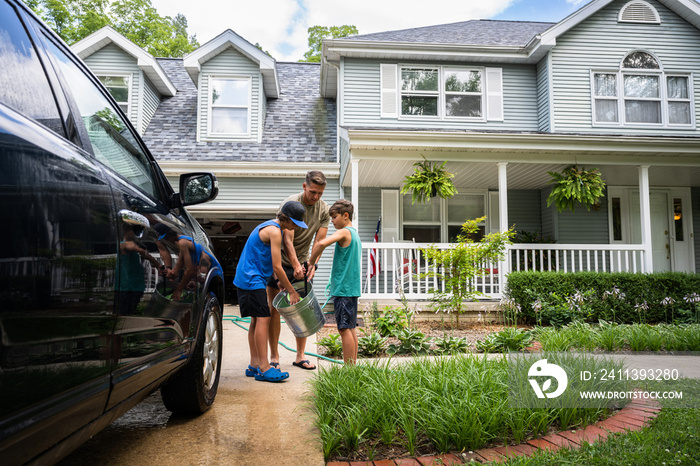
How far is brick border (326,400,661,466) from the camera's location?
203cm

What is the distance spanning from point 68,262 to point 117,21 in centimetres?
2674

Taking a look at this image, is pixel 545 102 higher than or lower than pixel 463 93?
lower

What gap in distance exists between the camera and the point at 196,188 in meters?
2.69

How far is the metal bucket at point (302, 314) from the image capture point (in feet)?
11.1

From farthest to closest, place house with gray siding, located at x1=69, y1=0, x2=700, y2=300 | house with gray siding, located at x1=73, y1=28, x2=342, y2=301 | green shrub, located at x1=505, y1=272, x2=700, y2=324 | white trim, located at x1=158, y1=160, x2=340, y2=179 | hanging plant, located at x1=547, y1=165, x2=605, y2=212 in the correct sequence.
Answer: house with gray siding, located at x1=69, y1=0, x2=700, y2=300
house with gray siding, located at x1=73, y1=28, x2=342, y2=301
white trim, located at x1=158, y1=160, x2=340, y2=179
hanging plant, located at x1=547, y1=165, x2=605, y2=212
green shrub, located at x1=505, y1=272, x2=700, y2=324

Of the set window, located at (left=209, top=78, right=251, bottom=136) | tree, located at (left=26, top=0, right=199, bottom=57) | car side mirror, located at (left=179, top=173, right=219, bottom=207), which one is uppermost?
tree, located at (left=26, top=0, right=199, bottom=57)

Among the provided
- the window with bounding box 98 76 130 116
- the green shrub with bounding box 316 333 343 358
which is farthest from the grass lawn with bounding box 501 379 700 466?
the window with bounding box 98 76 130 116

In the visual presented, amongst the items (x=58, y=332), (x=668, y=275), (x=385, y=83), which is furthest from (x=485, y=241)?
(x=58, y=332)

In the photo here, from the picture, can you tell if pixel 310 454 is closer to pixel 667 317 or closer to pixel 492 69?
pixel 667 317

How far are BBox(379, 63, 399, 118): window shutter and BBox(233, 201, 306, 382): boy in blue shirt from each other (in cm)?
758

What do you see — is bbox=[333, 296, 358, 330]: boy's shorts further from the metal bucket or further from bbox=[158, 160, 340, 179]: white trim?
bbox=[158, 160, 340, 179]: white trim

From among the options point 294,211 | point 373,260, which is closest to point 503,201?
point 373,260

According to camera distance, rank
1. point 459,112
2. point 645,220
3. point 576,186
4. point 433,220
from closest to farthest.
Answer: point 576,186 < point 645,220 < point 459,112 < point 433,220

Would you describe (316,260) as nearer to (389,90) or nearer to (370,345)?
(370,345)
